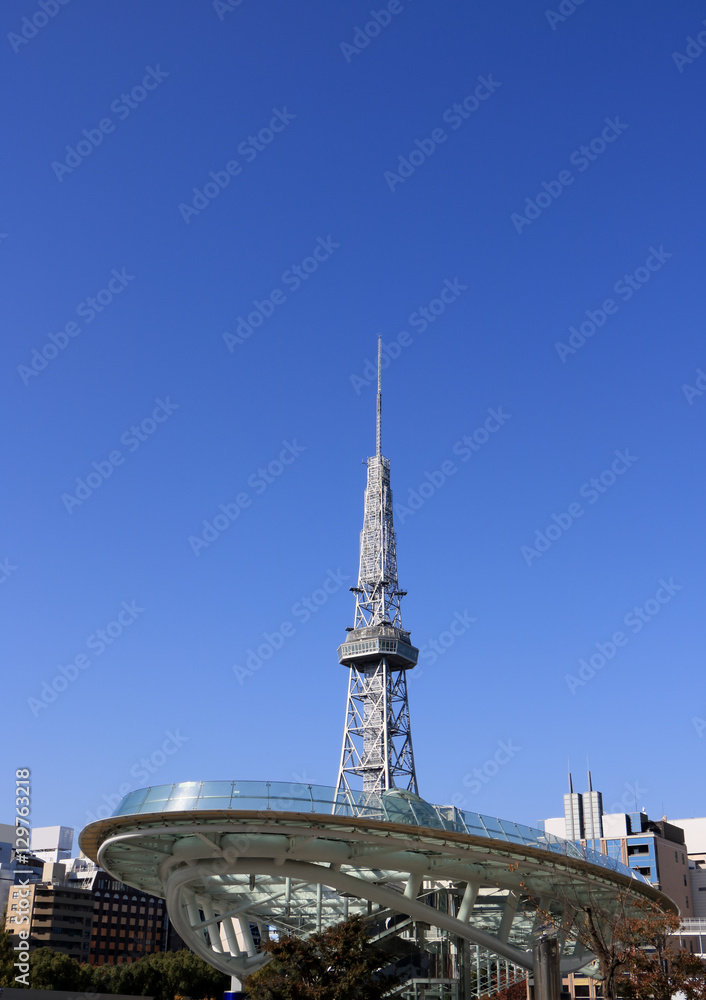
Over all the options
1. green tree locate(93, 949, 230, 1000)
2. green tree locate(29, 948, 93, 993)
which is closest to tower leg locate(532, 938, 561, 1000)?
green tree locate(29, 948, 93, 993)

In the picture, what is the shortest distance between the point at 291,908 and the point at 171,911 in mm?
10946

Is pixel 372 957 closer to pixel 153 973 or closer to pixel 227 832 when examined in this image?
pixel 227 832

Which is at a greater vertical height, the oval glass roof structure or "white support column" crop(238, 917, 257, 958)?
the oval glass roof structure

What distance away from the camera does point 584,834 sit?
121 metres

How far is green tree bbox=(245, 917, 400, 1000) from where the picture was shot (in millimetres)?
38594

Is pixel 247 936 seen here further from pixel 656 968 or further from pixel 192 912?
pixel 656 968

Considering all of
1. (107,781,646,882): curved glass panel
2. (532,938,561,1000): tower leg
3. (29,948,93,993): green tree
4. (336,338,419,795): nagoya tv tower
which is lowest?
(532,938,561,1000): tower leg

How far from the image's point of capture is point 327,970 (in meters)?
39.6

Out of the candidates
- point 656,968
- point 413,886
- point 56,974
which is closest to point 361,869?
point 413,886

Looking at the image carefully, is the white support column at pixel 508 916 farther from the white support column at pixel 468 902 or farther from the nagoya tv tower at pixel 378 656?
the nagoya tv tower at pixel 378 656

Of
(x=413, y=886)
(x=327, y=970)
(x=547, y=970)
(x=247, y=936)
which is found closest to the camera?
(x=547, y=970)

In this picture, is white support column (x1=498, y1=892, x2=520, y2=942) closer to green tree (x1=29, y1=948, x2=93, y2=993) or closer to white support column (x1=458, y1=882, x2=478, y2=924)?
white support column (x1=458, y1=882, x2=478, y2=924)

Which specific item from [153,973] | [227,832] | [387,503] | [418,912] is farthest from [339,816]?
[387,503]

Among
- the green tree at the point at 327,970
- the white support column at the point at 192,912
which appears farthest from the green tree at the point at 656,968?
the white support column at the point at 192,912
